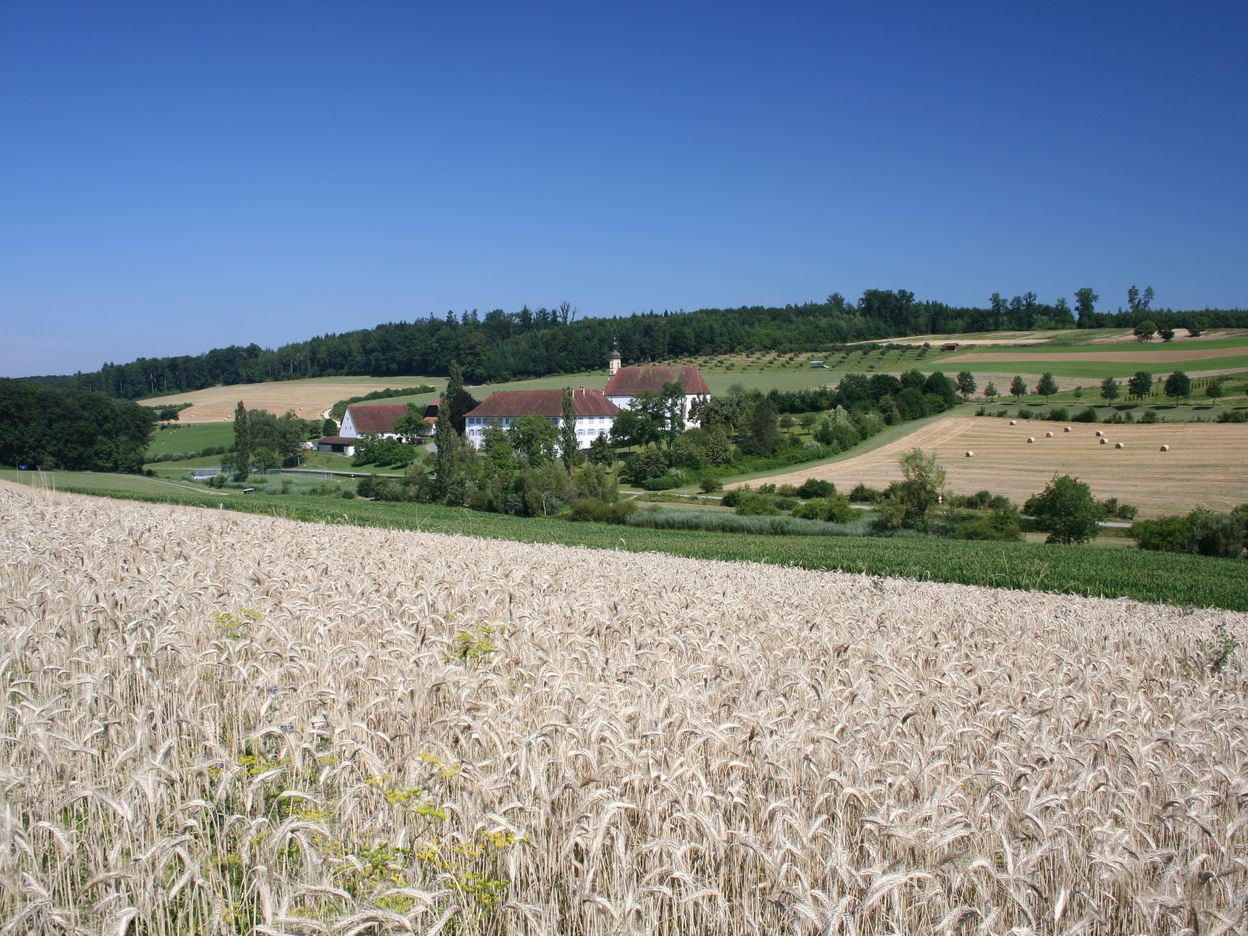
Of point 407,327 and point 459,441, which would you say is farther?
point 407,327

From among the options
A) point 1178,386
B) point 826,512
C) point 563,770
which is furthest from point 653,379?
point 563,770

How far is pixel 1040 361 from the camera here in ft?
353

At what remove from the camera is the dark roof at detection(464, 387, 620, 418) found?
110000 millimetres

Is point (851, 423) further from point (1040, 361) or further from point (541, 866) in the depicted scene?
point (541, 866)

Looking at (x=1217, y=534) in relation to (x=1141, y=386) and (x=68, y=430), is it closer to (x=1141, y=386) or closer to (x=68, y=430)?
(x=1141, y=386)

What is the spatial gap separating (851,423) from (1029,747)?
84379mm

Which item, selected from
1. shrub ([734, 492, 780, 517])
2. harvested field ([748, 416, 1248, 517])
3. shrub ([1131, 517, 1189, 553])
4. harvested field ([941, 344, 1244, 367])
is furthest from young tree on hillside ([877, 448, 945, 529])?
harvested field ([941, 344, 1244, 367])

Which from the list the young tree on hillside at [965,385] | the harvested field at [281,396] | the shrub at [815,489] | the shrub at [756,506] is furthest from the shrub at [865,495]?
the harvested field at [281,396]

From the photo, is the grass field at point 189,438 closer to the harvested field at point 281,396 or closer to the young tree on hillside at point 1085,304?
the harvested field at point 281,396

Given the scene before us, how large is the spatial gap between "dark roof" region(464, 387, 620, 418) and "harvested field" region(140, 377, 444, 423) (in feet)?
102

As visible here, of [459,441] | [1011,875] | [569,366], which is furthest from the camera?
[569,366]

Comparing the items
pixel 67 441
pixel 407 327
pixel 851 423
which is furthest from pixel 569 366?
pixel 67 441

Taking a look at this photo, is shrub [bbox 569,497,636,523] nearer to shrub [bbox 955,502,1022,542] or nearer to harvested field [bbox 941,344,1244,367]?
shrub [bbox 955,502,1022,542]

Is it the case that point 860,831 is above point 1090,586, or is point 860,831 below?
above
